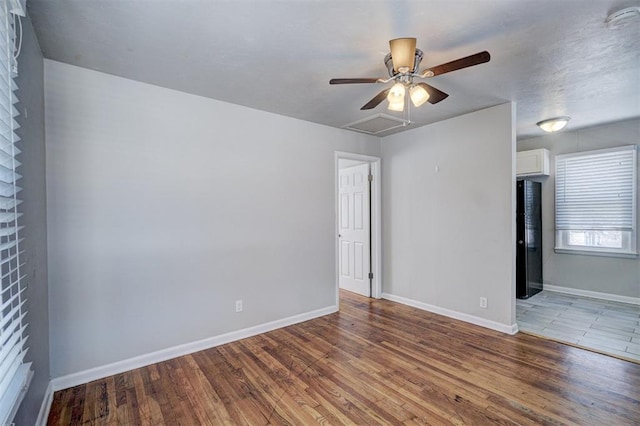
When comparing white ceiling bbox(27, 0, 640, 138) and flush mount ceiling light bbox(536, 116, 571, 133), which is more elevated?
white ceiling bbox(27, 0, 640, 138)

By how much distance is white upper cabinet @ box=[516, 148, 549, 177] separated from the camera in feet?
15.6

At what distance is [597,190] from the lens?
175 inches

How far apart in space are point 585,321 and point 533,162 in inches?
95.7

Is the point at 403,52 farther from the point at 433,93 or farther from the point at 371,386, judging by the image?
the point at 371,386

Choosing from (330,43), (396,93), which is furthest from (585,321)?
(330,43)

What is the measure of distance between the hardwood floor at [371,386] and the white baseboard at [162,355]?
0.20 feet

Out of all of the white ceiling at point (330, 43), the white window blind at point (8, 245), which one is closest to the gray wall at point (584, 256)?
the white ceiling at point (330, 43)

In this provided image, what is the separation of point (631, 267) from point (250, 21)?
18.3ft

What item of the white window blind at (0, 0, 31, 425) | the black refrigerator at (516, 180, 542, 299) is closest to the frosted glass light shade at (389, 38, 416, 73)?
the white window blind at (0, 0, 31, 425)

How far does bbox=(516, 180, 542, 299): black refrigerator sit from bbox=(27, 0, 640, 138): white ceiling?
1.72 metres

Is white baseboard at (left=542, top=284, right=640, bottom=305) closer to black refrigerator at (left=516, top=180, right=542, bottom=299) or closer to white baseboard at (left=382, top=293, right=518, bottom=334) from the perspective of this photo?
black refrigerator at (left=516, top=180, right=542, bottom=299)

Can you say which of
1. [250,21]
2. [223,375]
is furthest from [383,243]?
[250,21]

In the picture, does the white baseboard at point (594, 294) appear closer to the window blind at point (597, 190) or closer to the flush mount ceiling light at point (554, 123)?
the window blind at point (597, 190)

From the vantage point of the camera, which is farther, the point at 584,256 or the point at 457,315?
the point at 584,256
